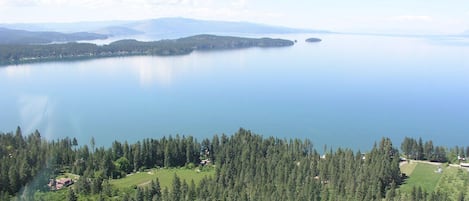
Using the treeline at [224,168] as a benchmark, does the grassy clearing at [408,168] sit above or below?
below

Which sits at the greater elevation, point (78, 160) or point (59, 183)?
point (78, 160)

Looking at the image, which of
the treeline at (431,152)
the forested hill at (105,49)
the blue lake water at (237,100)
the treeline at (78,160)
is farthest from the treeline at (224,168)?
the forested hill at (105,49)

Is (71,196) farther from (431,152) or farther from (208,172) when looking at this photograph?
(431,152)

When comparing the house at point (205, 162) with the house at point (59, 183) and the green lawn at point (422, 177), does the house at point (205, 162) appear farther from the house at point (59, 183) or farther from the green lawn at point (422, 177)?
the green lawn at point (422, 177)

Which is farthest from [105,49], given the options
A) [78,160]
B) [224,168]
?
[224,168]

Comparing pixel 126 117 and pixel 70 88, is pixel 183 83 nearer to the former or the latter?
pixel 70 88

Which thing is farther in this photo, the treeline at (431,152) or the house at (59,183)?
the treeline at (431,152)

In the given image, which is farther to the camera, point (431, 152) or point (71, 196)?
point (431, 152)

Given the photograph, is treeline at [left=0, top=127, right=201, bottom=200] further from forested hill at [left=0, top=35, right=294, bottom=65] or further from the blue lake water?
forested hill at [left=0, top=35, right=294, bottom=65]
